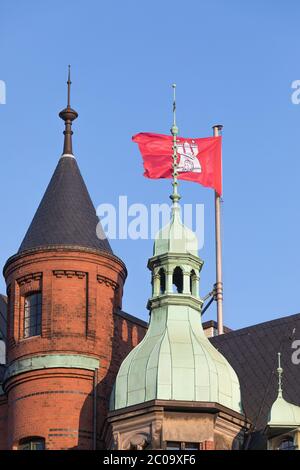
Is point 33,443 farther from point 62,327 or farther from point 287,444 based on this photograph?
point 287,444

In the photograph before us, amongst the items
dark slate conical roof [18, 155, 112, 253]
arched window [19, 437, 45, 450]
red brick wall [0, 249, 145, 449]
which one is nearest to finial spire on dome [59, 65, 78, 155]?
dark slate conical roof [18, 155, 112, 253]

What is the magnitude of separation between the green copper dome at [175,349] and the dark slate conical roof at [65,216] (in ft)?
10.4

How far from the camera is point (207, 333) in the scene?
293ft

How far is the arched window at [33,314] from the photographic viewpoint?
7931cm

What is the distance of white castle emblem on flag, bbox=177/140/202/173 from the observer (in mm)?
85938

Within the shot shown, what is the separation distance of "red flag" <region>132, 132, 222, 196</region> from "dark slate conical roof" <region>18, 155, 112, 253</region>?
300cm

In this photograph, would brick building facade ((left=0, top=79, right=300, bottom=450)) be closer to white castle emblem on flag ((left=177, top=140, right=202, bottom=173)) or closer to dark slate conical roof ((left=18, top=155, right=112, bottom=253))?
dark slate conical roof ((left=18, top=155, right=112, bottom=253))

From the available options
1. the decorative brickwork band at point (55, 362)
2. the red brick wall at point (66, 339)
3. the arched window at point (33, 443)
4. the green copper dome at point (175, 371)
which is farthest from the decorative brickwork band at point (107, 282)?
the arched window at point (33, 443)

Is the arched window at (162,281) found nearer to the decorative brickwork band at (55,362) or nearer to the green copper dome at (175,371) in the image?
the green copper dome at (175,371)

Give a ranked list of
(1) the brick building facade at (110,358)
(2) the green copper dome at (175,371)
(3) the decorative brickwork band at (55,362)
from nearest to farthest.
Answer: (1) the brick building facade at (110,358) < (2) the green copper dome at (175,371) < (3) the decorative brickwork band at (55,362)

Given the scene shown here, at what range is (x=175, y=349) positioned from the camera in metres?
75.6
